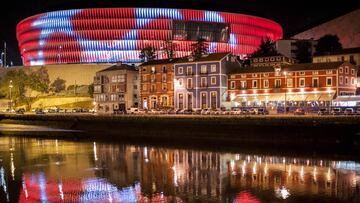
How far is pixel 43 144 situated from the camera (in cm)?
7212

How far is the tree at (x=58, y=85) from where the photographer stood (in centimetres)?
14488

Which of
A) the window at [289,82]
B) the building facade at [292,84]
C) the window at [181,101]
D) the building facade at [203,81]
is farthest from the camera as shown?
the window at [181,101]

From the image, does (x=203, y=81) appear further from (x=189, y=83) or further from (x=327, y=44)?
(x=327, y=44)

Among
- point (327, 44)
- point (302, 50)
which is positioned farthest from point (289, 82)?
point (302, 50)

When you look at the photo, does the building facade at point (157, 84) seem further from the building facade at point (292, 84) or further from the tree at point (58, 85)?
the tree at point (58, 85)

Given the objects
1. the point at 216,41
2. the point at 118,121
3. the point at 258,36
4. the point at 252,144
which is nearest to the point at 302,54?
the point at 216,41

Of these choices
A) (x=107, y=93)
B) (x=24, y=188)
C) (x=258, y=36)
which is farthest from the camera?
(x=258, y=36)

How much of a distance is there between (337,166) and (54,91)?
10833 centimetres

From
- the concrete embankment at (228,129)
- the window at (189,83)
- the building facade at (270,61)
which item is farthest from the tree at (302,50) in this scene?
the concrete embankment at (228,129)

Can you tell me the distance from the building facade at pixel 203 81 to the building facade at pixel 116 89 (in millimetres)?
15400

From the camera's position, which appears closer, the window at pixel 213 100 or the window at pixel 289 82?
the window at pixel 289 82

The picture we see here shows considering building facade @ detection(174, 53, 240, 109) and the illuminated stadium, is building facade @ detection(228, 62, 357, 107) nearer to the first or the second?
building facade @ detection(174, 53, 240, 109)

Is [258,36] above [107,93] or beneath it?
above

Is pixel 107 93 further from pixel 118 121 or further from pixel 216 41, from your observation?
pixel 216 41
